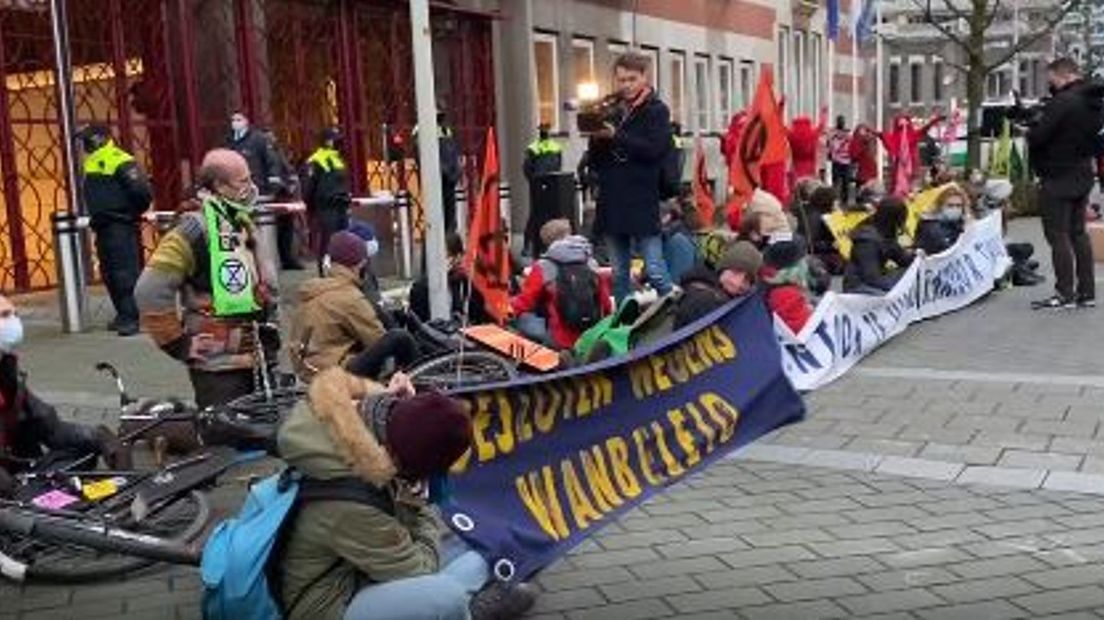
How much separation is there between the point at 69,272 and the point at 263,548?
355 inches

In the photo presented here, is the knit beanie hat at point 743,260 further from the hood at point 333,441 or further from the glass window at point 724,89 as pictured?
the glass window at point 724,89

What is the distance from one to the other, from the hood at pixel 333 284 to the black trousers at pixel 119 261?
538cm

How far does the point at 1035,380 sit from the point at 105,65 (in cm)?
1109

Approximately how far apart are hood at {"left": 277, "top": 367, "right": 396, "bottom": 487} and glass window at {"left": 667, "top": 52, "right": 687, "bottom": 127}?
1128 inches

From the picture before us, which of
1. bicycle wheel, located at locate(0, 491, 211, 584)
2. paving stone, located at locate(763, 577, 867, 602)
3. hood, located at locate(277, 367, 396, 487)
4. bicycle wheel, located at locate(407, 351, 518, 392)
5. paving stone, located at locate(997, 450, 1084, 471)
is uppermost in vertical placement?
hood, located at locate(277, 367, 396, 487)

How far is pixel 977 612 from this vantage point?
4648 mm

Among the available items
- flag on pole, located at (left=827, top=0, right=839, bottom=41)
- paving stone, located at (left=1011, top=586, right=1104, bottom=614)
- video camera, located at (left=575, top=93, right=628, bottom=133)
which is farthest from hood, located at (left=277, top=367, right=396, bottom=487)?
flag on pole, located at (left=827, top=0, right=839, bottom=41)

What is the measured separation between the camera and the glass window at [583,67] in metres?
26.8

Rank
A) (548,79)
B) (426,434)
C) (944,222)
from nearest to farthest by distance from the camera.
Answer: (426,434), (944,222), (548,79)

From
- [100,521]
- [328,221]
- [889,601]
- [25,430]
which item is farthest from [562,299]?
[328,221]

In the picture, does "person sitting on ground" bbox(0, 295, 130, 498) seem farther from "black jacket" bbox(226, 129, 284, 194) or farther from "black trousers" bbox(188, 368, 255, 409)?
"black jacket" bbox(226, 129, 284, 194)

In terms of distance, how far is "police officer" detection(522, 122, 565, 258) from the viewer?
16703mm

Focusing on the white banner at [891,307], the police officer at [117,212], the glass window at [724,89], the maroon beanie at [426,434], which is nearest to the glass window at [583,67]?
the glass window at [724,89]

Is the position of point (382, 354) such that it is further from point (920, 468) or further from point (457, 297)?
Result: point (457, 297)
